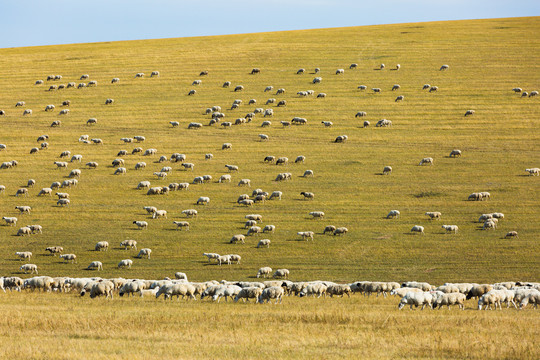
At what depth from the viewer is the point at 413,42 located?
329 ft

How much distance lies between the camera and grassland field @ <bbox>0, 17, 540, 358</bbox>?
18.6m

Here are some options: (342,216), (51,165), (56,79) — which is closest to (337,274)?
(342,216)

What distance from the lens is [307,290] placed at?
29578 mm

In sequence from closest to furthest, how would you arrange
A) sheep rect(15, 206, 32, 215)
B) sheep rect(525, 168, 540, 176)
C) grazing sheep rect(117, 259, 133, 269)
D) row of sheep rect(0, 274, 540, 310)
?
row of sheep rect(0, 274, 540, 310) < grazing sheep rect(117, 259, 133, 269) < sheep rect(15, 206, 32, 215) < sheep rect(525, 168, 540, 176)

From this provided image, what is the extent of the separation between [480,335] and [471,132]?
52.6m

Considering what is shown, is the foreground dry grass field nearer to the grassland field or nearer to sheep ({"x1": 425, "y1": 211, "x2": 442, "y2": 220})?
the grassland field

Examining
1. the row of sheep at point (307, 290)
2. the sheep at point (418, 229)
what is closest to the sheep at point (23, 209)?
the row of sheep at point (307, 290)

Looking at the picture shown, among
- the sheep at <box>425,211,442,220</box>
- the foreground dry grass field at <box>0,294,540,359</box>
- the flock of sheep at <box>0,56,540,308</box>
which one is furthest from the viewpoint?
the sheep at <box>425,211,442,220</box>

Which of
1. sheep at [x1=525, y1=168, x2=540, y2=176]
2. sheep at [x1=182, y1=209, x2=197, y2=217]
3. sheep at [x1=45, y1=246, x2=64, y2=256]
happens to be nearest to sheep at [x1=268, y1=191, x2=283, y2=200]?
sheep at [x1=182, y1=209, x2=197, y2=217]

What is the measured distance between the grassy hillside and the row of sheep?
537cm

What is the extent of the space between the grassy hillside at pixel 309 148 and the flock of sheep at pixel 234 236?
78 cm

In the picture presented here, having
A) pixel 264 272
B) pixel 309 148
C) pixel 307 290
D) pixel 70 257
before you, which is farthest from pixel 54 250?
pixel 309 148

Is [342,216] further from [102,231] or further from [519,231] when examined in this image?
[102,231]

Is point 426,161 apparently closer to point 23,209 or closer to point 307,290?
point 307,290
